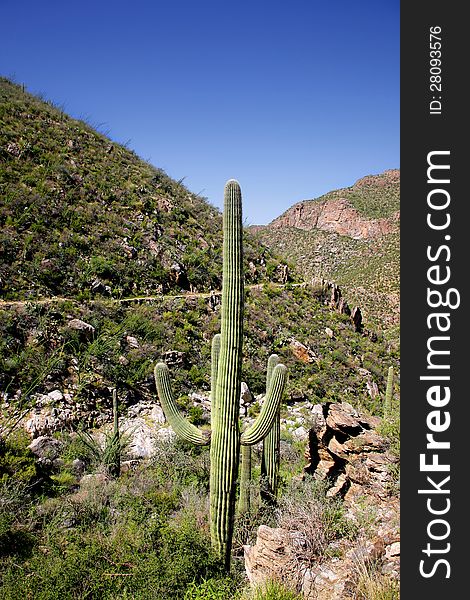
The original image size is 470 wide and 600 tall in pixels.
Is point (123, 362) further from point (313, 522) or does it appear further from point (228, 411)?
point (313, 522)

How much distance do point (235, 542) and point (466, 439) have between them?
5079 millimetres

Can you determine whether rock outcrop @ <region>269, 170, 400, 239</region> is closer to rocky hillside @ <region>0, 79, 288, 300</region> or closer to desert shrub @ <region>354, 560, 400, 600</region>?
rocky hillside @ <region>0, 79, 288, 300</region>

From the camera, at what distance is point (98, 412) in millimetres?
12555

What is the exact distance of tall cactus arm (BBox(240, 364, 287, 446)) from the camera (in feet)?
19.7

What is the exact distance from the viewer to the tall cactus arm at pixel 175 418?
6516 millimetres

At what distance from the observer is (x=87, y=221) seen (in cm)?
1984

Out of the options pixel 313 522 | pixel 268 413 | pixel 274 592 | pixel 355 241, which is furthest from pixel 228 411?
pixel 355 241

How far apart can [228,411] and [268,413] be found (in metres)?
0.76

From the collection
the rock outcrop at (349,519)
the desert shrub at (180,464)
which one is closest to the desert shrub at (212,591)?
the rock outcrop at (349,519)

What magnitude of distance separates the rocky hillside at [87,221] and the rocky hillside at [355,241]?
39.6 feet

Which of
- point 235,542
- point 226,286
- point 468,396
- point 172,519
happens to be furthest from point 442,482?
point 172,519

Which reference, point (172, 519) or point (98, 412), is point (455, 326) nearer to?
point (172, 519)

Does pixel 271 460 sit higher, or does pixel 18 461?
pixel 271 460

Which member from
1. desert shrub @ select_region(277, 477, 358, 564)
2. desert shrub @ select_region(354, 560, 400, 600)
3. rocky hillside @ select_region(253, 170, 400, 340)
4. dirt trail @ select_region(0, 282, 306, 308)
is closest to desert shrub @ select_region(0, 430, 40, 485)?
desert shrub @ select_region(277, 477, 358, 564)
